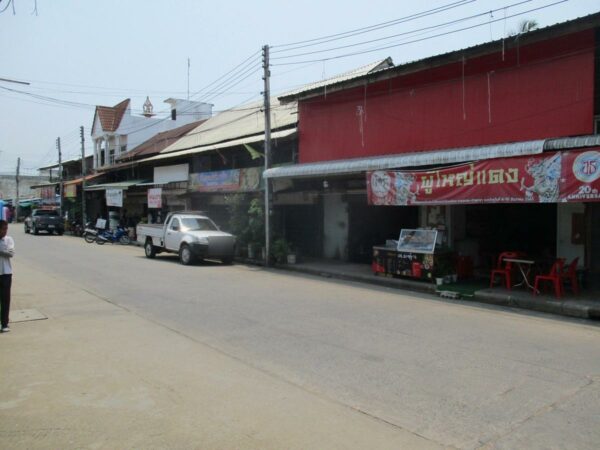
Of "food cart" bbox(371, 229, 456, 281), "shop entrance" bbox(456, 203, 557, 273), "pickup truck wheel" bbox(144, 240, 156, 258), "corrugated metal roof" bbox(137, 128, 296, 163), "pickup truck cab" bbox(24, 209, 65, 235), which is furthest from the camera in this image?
"pickup truck cab" bbox(24, 209, 65, 235)

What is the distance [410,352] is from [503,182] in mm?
5966

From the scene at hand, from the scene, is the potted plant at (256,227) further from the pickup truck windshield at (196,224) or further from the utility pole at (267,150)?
the pickup truck windshield at (196,224)

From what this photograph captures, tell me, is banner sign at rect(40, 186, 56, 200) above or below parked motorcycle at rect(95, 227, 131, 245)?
A: above

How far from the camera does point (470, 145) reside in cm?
1349

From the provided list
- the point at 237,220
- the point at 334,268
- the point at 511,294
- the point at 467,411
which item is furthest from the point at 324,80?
the point at 467,411

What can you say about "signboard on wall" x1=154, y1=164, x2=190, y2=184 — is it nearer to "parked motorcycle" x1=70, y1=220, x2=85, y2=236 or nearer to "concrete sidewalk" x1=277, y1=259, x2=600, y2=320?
"parked motorcycle" x1=70, y1=220, x2=85, y2=236

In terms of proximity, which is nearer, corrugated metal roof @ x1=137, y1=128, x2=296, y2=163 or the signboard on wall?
corrugated metal roof @ x1=137, y1=128, x2=296, y2=163

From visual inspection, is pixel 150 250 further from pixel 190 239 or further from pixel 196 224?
pixel 190 239

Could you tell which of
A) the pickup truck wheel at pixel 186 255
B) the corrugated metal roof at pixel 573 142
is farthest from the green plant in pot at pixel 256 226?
the corrugated metal roof at pixel 573 142

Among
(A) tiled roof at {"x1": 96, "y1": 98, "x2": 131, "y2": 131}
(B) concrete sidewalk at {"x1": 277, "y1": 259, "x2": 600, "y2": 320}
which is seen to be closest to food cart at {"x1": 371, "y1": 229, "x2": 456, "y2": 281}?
(B) concrete sidewalk at {"x1": 277, "y1": 259, "x2": 600, "y2": 320}

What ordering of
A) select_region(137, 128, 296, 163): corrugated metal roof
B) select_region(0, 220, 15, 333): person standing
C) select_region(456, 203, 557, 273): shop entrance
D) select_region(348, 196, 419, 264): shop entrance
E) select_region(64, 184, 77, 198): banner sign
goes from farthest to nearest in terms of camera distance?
1. select_region(64, 184, 77, 198): banner sign
2. select_region(137, 128, 296, 163): corrugated metal roof
3. select_region(348, 196, 419, 264): shop entrance
4. select_region(456, 203, 557, 273): shop entrance
5. select_region(0, 220, 15, 333): person standing

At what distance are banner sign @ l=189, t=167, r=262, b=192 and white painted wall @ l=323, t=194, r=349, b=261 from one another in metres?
3.00

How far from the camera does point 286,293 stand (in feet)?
39.4

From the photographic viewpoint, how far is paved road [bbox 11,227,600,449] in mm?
4555
